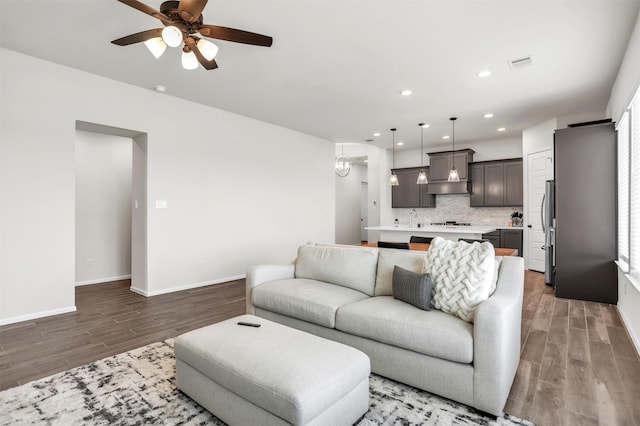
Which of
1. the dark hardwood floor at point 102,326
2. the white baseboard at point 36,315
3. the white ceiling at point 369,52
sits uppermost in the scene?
the white ceiling at point 369,52

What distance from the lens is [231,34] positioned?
2.47 metres

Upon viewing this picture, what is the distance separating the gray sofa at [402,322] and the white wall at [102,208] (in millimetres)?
3647

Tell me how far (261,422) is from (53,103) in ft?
13.5

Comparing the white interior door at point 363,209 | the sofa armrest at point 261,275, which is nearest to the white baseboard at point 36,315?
the sofa armrest at point 261,275

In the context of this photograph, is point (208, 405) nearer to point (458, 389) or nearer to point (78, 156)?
point (458, 389)

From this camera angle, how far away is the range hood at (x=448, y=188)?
24.8ft

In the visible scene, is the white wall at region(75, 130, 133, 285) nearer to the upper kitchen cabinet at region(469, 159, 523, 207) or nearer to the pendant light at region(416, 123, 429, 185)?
the pendant light at region(416, 123, 429, 185)

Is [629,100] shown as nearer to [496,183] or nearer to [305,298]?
[305,298]

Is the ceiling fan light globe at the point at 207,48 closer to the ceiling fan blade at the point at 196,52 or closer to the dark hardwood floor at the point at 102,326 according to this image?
the ceiling fan blade at the point at 196,52

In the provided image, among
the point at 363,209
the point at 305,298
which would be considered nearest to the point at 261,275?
the point at 305,298

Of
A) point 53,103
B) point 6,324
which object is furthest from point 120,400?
point 53,103

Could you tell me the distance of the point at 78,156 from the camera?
206 inches

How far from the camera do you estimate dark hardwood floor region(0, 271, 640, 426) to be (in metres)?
2.01

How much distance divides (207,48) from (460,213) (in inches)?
278
